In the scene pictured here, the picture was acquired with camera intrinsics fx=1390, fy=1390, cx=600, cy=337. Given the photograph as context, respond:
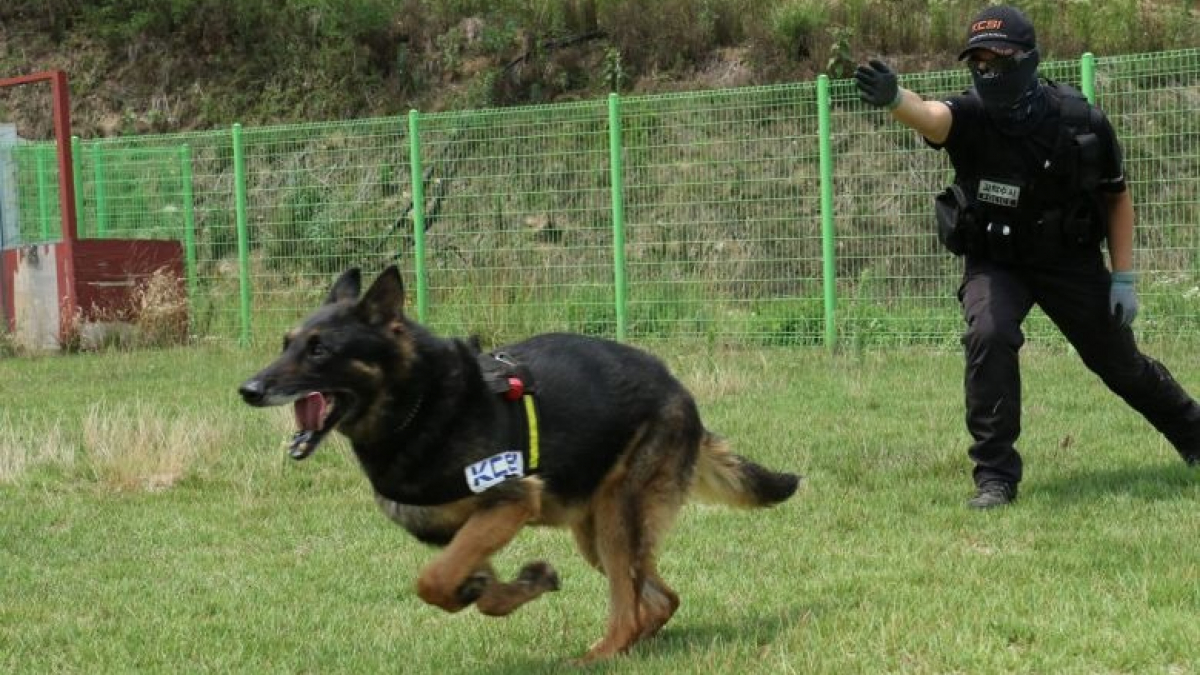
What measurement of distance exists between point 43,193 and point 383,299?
15.8m

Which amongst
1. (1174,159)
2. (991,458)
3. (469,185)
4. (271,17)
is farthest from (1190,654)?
(271,17)

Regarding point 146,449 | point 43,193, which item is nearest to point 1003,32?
point 146,449

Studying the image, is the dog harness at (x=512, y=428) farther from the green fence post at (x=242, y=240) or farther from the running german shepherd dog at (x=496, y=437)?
the green fence post at (x=242, y=240)

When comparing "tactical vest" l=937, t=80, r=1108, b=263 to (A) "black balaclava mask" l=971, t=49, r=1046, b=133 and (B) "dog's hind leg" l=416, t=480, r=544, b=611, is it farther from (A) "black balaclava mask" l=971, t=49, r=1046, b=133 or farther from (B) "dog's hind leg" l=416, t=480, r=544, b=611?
(B) "dog's hind leg" l=416, t=480, r=544, b=611

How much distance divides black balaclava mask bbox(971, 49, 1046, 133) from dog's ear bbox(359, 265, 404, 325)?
3.29m

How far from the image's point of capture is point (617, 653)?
4469mm

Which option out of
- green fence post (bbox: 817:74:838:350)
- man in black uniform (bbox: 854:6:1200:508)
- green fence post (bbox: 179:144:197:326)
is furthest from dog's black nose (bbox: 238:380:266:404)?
green fence post (bbox: 179:144:197:326)

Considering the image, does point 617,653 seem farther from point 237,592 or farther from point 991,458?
point 991,458

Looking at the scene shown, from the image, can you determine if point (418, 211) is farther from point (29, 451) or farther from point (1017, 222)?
point (1017, 222)

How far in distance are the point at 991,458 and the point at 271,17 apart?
2070 cm

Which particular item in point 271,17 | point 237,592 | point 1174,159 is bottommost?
point 237,592

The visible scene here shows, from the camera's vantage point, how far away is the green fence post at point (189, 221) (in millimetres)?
17062

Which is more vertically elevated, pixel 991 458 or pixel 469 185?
A: pixel 469 185

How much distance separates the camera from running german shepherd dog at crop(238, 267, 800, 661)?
13.6 feet
